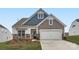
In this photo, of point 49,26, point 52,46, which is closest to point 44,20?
point 49,26

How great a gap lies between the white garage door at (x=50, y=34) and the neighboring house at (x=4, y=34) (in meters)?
0.85

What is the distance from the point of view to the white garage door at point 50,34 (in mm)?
7932

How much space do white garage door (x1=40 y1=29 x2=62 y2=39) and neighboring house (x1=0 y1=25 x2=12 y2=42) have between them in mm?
852

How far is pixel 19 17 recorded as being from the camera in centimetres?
→ 775

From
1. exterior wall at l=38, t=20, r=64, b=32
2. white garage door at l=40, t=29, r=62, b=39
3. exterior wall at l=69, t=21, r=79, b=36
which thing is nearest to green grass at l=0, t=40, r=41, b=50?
white garage door at l=40, t=29, r=62, b=39

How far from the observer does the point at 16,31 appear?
25.5 feet

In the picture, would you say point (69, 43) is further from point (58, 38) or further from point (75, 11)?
point (75, 11)

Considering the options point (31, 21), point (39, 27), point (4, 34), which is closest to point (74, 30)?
point (39, 27)

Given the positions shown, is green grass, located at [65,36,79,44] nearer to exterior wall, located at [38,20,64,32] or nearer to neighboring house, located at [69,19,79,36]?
neighboring house, located at [69,19,79,36]
